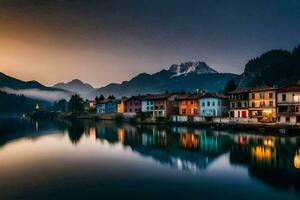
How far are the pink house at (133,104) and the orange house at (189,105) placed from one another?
1182 inches

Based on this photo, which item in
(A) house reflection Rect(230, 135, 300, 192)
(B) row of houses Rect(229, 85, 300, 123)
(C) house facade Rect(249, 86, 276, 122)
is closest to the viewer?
(A) house reflection Rect(230, 135, 300, 192)

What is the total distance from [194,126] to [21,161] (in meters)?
57.9

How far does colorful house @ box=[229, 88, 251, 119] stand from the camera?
8369 centimetres

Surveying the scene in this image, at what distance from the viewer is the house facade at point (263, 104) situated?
251ft

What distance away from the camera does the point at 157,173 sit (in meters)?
33.8

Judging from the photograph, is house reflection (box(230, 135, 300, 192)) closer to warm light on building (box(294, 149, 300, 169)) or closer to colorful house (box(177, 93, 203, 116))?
warm light on building (box(294, 149, 300, 169))

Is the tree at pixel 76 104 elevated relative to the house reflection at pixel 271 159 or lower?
elevated

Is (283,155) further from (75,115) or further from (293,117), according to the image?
(75,115)

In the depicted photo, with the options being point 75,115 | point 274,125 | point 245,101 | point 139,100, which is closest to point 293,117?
point 274,125

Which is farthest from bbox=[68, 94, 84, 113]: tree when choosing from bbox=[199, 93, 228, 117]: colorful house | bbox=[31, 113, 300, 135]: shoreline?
bbox=[199, 93, 228, 117]: colorful house

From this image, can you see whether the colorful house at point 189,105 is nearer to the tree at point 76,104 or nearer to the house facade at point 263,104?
the house facade at point 263,104

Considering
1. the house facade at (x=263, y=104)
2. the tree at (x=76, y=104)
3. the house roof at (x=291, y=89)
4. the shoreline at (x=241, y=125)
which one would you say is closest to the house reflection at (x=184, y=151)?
the shoreline at (x=241, y=125)

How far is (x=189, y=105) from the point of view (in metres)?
104

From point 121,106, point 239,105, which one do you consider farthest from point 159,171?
point 121,106
